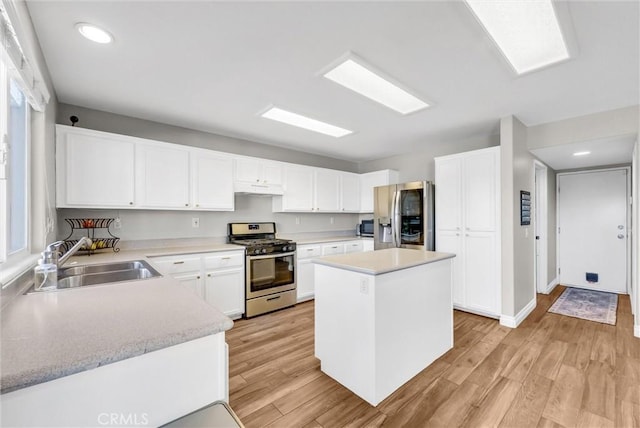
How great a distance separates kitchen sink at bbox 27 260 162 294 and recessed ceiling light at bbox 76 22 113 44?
157 centimetres

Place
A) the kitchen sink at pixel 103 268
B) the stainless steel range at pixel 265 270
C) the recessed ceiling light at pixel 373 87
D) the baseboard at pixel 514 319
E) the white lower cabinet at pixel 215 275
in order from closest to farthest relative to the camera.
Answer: the kitchen sink at pixel 103 268, the recessed ceiling light at pixel 373 87, the white lower cabinet at pixel 215 275, the baseboard at pixel 514 319, the stainless steel range at pixel 265 270

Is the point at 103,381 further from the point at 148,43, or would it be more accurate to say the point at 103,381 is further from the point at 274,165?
the point at 274,165

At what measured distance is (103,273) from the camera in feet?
7.13

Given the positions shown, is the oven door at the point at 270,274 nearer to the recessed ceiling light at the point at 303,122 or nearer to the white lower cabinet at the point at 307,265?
the white lower cabinet at the point at 307,265

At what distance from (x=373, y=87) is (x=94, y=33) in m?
2.06

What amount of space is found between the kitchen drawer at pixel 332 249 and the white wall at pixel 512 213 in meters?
2.27

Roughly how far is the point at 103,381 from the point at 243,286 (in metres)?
2.72

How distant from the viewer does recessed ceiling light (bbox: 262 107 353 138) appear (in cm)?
312

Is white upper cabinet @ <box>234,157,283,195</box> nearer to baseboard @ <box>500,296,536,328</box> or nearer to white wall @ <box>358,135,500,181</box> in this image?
white wall @ <box>358,135,500,181</box>

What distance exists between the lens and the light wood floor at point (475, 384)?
178 centimetres

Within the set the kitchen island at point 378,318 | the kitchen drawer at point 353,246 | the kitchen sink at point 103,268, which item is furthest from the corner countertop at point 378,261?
the kitchen drawer at point 353,246

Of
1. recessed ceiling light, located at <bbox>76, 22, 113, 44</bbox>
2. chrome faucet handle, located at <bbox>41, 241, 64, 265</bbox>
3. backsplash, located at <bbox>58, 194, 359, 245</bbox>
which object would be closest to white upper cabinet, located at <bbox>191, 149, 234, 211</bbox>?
backsplash, located at <bbox>58, 194, 359, 245</bbox>

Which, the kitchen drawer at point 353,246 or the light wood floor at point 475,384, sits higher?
the kitchen drawer at point 353,246

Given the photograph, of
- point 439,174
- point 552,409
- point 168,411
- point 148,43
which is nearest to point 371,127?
point 439,174
